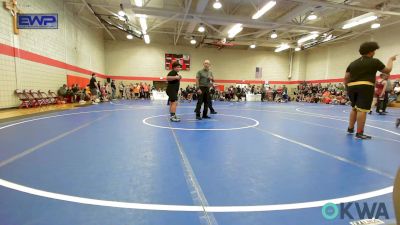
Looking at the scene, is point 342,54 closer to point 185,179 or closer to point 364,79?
point 364,79

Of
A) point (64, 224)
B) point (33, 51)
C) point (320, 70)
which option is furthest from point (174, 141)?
point (320, 70)

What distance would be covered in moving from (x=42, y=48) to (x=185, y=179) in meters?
12.6

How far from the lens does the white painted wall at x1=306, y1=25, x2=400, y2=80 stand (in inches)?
667

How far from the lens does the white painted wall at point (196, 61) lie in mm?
23562

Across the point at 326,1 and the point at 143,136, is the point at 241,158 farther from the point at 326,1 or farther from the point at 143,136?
the point at 326,1

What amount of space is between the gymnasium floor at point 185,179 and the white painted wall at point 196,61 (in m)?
20.9

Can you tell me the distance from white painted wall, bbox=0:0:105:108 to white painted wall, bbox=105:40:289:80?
17.3 ft

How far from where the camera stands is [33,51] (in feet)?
35.2

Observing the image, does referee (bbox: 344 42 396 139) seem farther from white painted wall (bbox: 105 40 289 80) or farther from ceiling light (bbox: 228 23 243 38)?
white painted wall (bbox: 105 40 289 80)

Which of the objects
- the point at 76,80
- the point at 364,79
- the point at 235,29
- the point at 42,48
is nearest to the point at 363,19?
the point at 235,29

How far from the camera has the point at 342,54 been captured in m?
21.4

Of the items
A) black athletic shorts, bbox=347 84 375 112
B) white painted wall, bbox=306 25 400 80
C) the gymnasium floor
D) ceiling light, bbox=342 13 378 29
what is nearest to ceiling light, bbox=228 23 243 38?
ceiling light, bbox=342 13 378 29

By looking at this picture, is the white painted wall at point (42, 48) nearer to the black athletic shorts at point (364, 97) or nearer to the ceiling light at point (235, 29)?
the ceiling light at point (235, 29)

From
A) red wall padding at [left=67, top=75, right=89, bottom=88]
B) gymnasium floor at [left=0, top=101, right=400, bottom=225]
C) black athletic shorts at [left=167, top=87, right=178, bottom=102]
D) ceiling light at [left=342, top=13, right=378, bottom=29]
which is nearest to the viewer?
gymnasium floor at [left=0, top=101, right=400, bottom=225]
